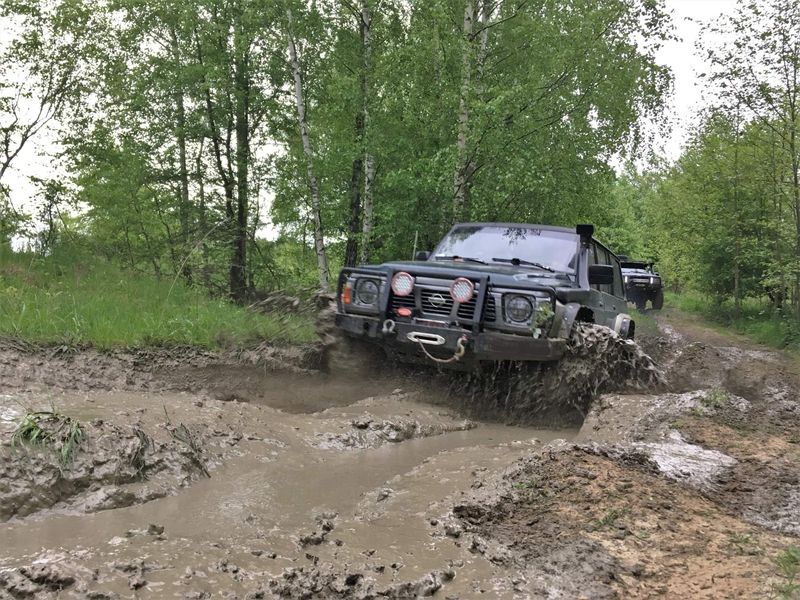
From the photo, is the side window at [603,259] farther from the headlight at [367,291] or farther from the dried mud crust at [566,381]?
the headlight at [367,291]

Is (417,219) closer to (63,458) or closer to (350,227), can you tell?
(350,227)

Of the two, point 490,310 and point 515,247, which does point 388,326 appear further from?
point 515,247

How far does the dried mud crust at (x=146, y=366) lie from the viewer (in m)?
4.91

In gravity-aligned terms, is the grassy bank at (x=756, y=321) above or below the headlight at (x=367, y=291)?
below

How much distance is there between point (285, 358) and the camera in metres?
6.24

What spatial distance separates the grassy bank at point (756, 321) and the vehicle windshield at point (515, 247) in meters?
8.84

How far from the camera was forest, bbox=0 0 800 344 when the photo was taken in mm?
10773

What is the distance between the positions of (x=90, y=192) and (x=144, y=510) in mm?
12865

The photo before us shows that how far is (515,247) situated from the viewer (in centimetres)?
637

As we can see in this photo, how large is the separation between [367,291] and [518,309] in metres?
1.44

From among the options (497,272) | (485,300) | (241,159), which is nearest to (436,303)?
(485,300)

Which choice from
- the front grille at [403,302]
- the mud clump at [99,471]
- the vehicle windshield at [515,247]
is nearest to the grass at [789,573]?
the mud clump at [99,471]

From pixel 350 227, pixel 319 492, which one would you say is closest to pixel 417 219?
pixel 350 227

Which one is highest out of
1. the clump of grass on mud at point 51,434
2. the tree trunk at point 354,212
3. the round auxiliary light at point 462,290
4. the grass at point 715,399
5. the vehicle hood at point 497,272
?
the tree trunk at point 354,212
